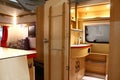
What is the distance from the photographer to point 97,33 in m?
4.18

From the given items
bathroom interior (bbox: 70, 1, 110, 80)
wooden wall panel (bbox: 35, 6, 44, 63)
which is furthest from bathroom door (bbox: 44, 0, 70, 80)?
bathroom interior (bbox: 70, 1, 110, 80)

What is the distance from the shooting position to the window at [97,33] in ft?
13.2

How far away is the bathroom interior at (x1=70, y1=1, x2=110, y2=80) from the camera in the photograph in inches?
154

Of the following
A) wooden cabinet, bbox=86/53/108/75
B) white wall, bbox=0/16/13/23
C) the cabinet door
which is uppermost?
white wall, bbox=0/16/13/23

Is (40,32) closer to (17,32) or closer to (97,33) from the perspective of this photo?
(97,33)

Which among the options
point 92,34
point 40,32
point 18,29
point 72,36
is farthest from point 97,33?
point 18,29

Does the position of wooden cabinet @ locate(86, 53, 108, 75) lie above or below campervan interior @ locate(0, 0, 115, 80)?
below

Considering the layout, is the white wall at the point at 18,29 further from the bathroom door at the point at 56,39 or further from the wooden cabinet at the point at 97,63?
the wooden cabinet at the point at 97,63

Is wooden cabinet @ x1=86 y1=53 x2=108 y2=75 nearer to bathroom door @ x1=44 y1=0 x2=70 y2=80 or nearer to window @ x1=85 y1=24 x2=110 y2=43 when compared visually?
window @ x1=85 y1=24 x2=110 y2=43

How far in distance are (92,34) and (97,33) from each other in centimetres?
18

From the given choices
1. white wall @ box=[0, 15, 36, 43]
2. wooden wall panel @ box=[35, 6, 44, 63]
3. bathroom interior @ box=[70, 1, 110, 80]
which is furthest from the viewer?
white wall @ box=[0, 15, 36, 43]

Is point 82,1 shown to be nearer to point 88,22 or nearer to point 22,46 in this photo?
point 88,22

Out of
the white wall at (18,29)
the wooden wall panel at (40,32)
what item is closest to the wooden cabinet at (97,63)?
the wooden wall panel at (40,32)

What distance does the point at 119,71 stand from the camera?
178cm
